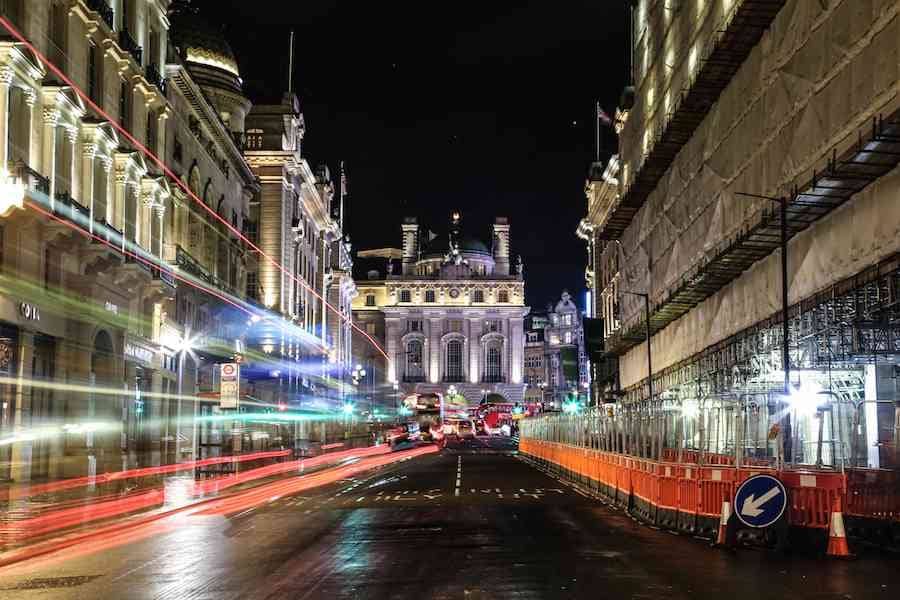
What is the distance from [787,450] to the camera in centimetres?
2131

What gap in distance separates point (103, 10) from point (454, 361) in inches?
5659

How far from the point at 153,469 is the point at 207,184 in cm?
2248

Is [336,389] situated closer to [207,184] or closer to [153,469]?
[207,184]

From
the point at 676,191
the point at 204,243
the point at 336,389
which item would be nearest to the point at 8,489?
the point at 204,243

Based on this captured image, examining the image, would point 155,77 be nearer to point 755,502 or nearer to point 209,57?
point 209,57

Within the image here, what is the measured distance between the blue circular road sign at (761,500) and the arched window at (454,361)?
529 ft

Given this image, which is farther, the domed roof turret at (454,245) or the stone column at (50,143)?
the domed roof turret at (454,245)

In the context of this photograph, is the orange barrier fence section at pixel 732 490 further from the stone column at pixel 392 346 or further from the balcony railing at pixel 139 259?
the stone column at pixel 392 346

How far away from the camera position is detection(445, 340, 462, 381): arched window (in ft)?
587

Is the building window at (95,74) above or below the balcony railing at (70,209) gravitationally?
above

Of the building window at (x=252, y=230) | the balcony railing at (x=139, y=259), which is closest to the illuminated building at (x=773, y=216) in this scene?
the balcony railing at (x=139, y=259)

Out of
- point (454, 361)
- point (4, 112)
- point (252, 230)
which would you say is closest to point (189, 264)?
point (4, 112)

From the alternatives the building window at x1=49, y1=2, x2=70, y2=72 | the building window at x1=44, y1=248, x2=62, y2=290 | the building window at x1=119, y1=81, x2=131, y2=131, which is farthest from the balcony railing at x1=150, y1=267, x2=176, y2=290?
the building window at x1=49, y1=2, x2=70, y2=72

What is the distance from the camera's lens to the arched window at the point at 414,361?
179 metres
